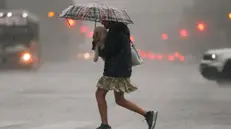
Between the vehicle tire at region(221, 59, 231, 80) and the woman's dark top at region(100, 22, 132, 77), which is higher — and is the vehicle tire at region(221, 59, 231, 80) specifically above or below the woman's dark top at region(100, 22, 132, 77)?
below

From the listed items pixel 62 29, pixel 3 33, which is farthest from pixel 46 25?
pixel 3 33

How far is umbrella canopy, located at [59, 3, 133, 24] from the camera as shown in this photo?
9.20 meters

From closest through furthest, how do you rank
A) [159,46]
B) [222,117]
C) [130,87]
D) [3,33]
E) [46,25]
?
[130,87] → [222,117] → [3,33] → [46,25] → [159,46]

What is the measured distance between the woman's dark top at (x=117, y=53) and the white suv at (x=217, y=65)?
1265cm

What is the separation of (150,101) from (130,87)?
20.0 feet

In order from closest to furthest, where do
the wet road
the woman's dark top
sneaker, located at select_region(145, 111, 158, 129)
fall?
the woman's dark top
sneaker, located at select_region(145, 111, 158, 129)
the wet road

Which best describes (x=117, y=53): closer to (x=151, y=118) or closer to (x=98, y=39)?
(x=98, y=39)

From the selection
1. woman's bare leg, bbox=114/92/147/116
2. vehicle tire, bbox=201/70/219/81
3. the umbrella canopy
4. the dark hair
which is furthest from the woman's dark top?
vehicle tire, bbox=201/70/219/81

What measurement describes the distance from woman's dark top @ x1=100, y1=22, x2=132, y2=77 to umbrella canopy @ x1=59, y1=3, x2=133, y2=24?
166 mm

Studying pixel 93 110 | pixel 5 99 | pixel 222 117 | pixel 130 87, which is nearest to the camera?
pixel 130 87

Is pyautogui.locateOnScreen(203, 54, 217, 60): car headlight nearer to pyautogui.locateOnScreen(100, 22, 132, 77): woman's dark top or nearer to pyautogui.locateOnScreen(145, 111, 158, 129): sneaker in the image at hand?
pyautogui.locateOnScreen(145, 111, 158, 129): sneaker

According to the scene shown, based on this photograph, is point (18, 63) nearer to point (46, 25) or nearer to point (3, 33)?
point (3, 33)

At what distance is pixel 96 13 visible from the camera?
9289 millimetres

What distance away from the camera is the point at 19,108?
44.7 ft
